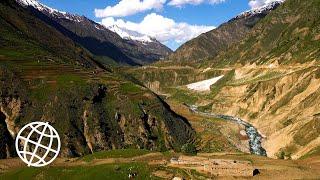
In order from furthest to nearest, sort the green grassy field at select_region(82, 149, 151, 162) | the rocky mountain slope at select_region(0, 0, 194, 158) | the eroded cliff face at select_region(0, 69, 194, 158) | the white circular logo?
the rocky mountain slope at select_region(0, 0, 194, 158), the eroded cliff face at select_region(0, 69, 194, 158), the green grassy field at select_region(82, 149, 151, 162), the white circular logo

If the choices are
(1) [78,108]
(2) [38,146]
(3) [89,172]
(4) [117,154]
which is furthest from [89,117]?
(3) [89,172]

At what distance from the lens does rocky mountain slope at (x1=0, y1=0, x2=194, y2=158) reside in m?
140

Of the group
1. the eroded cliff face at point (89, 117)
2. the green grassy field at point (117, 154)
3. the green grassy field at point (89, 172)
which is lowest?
the green grassy field at point (89, 172)

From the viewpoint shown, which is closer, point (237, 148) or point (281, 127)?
point (237, 148)

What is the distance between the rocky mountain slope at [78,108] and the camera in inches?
5497

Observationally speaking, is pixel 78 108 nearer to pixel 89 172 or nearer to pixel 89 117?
pixel 89 117

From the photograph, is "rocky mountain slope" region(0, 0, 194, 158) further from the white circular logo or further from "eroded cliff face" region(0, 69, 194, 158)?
the white circular logo

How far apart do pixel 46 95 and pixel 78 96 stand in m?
9.69

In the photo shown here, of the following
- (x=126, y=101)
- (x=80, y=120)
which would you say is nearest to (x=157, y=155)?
(x=80, y=120)

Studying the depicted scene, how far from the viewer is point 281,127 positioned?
179125 millimetres

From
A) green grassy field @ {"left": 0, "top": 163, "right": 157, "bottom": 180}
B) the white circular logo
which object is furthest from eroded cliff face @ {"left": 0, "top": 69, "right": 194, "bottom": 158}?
green grassy field @ {"left": 0, "top": 163, "right": 157, "bottom": 180}

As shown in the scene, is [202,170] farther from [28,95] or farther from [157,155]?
[28,95]

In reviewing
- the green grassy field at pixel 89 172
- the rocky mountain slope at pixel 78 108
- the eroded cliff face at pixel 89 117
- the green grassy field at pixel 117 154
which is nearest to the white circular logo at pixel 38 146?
the green grassy field at pixel 89 172

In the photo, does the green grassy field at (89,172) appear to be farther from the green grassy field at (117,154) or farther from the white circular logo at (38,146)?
the green grassy field at (117,154)
